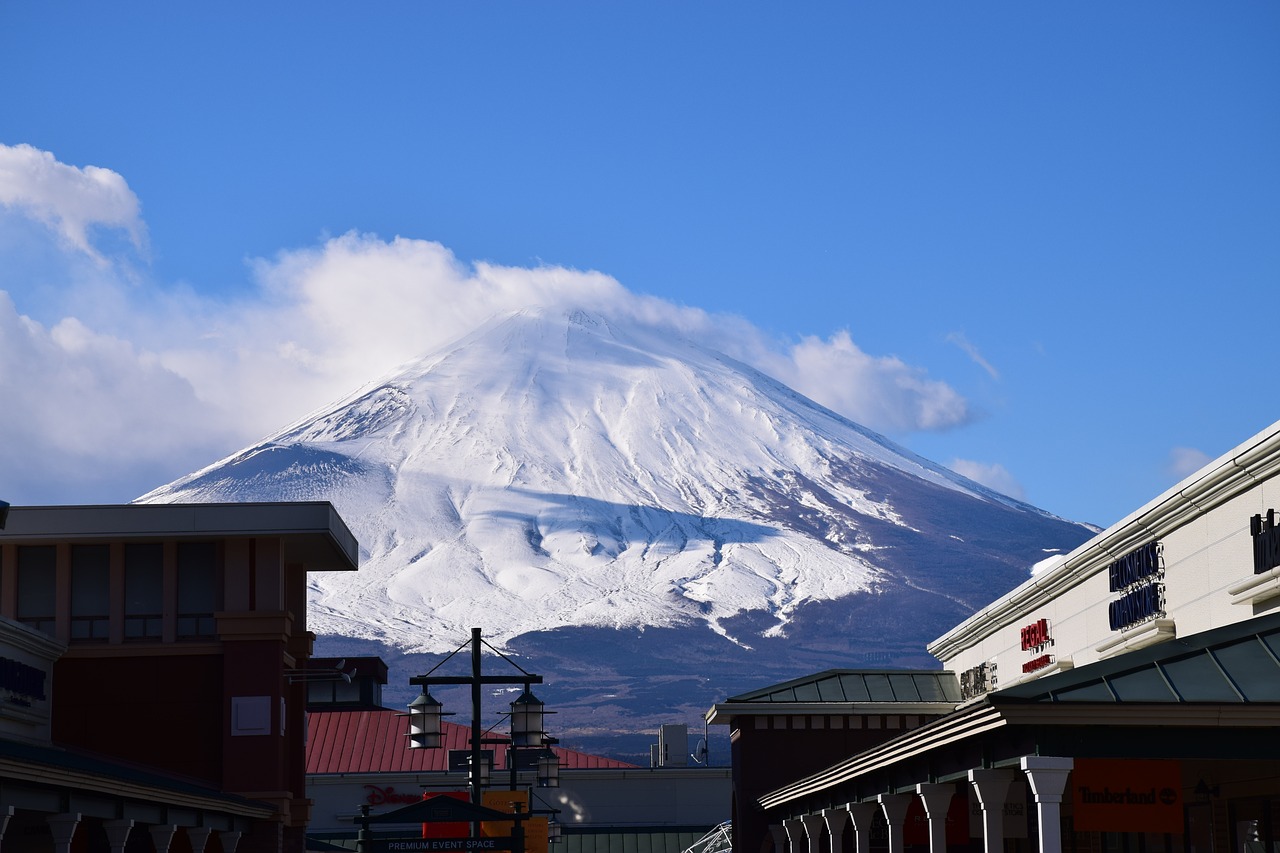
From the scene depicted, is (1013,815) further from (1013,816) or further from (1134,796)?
(1134,796)

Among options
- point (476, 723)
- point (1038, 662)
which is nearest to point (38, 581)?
point (476, 723)

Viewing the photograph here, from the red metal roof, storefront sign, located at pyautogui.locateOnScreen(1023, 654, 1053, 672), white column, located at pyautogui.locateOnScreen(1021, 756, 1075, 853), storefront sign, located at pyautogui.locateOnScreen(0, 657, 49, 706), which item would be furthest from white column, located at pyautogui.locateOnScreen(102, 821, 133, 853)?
the red metal roof

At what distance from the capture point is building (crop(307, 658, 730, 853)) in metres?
69.9

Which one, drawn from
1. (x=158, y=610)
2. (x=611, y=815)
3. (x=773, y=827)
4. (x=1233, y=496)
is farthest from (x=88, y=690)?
(x=611, y=815)

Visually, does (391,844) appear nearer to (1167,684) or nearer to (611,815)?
(1167,684)

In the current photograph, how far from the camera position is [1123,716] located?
16875 millimetres

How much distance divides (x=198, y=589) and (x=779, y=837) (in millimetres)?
14148

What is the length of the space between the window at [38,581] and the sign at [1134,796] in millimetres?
25880

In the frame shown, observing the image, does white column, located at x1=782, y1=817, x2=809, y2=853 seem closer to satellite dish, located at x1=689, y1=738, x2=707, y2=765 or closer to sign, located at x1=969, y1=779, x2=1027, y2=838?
sign, located at x1=969, y1=779, x2=1027, y2=838

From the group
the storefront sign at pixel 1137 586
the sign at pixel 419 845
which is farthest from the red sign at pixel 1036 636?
the sign at pixel 419 845

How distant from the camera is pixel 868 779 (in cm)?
2506

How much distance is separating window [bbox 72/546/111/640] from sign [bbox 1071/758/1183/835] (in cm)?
2531

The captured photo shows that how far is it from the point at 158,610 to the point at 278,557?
2643 millimetres

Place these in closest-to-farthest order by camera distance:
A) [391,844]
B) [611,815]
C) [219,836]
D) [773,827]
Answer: [391,844], [219,836], [773,827], [611,815]
